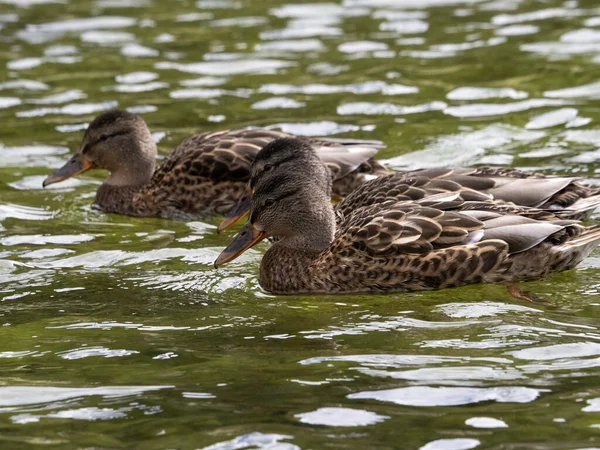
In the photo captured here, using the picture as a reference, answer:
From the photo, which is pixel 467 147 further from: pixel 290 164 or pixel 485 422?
pixel 485 422

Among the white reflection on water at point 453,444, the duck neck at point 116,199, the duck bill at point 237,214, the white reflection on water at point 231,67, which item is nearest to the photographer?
the white reflection on water at point 453,444

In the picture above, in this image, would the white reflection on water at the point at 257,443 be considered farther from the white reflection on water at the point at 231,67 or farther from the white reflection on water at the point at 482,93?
the white reflection on water at the point at 231,67

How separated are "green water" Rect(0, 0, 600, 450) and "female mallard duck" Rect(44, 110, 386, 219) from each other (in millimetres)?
270

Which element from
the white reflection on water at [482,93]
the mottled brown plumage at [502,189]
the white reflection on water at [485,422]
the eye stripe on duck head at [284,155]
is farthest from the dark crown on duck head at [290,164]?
the white reflection on water at [482,93]

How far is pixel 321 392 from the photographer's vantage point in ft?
21.6

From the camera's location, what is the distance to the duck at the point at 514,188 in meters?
9.09

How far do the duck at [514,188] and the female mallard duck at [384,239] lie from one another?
0.45 feet

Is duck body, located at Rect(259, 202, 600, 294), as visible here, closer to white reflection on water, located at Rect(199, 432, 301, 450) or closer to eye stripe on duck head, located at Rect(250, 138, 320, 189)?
eye stripe on duck head, located at Rect(250, 138, 320, 189)

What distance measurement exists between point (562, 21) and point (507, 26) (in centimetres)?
69

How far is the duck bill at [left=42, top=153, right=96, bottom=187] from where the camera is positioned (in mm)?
11523

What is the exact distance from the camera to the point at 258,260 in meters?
9.74

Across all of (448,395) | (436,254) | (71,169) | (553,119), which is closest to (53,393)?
(448,395)

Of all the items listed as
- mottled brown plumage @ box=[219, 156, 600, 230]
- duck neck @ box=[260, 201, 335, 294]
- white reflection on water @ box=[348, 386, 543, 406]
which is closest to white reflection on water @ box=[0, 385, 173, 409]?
white reflection on water @ box=[348, 386, 543, 406]

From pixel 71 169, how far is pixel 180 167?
1.01 m
